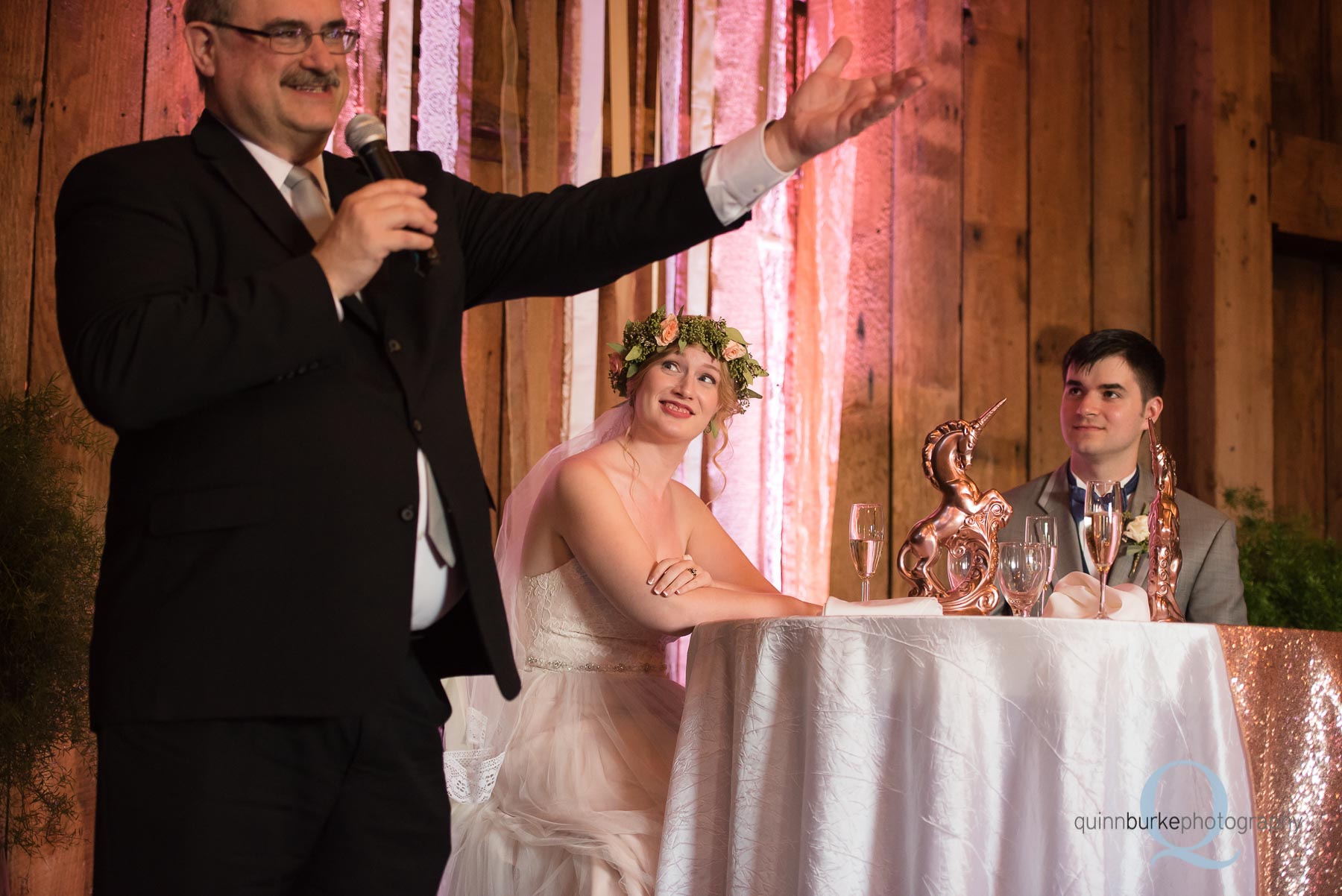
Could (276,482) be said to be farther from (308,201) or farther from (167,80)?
(167,80)

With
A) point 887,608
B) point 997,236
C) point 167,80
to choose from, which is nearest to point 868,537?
point 887,608

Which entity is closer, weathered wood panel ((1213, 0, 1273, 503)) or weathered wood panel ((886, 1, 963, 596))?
weathered wood panel ((886, 1, 963, 596))

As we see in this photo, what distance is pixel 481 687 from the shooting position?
2.73 m

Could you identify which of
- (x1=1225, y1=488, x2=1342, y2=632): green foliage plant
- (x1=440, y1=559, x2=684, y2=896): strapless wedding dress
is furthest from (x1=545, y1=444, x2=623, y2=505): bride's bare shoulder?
(x1=1225, y1=488, x2=1342, y2=632): green foliage plant

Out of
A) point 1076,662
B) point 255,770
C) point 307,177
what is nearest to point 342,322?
point 307,177

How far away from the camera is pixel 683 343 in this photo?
2900mm

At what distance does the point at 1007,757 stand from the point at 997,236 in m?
2.99

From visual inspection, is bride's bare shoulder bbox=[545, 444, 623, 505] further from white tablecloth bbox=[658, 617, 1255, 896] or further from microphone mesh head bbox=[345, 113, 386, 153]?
microphone mesh head bbox=[345, 113, 386, 153]

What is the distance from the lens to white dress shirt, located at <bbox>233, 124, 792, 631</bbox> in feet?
4.71

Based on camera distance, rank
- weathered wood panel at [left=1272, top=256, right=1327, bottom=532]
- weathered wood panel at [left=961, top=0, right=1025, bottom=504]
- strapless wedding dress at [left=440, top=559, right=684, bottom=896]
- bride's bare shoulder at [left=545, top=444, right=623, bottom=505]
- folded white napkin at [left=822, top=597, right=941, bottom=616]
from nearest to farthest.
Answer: folded white napkin at [left=822, top=597, right=941, bottom=616] < strapless wedding dress at [left=440, top=559, right=684, bottom=896] < bride's bare shoulder at [left=545, top=444, right=623, bottom=505] < weathered wood panel at [left=961, top=0, right=1025, bottom=504] < weathered wood panel at [left=1272, top=256, right=1327, bottom=532]

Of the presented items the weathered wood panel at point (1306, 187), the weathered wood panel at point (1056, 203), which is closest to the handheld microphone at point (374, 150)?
the weathered wood panel at point (1056, 203)

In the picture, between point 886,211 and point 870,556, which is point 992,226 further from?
point 870,556

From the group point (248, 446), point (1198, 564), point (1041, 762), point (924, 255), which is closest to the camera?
point (248, 446)

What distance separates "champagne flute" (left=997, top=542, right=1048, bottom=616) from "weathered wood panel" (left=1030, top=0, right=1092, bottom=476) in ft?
7.95
